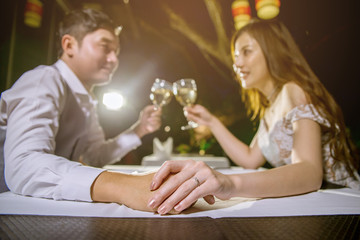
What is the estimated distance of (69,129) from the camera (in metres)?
1.33

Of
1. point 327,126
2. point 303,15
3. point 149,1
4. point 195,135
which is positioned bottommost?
point 195,135

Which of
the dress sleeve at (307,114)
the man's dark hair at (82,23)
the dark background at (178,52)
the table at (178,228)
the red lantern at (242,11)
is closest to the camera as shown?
the table at (178,228)

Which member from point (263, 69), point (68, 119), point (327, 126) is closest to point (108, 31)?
point (68, 119)

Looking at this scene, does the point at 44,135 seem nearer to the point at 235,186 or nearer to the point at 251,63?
the point at 235,186

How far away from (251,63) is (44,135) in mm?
1292

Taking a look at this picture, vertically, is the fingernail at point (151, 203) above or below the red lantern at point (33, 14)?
below

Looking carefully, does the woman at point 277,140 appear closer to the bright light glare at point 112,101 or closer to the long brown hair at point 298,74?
the long brown hair at point 298,74

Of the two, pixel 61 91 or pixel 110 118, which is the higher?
pixel 61 91

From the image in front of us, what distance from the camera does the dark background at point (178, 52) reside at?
1753 millimetres

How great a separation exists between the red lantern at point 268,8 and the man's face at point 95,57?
1590 millimetres

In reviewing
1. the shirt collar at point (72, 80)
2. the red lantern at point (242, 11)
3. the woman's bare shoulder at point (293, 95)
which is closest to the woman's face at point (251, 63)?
the woman's bare shoulder at point (293, 95)

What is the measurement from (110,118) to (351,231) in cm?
468

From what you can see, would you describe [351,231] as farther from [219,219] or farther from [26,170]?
[26,170]

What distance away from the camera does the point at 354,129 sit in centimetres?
309
